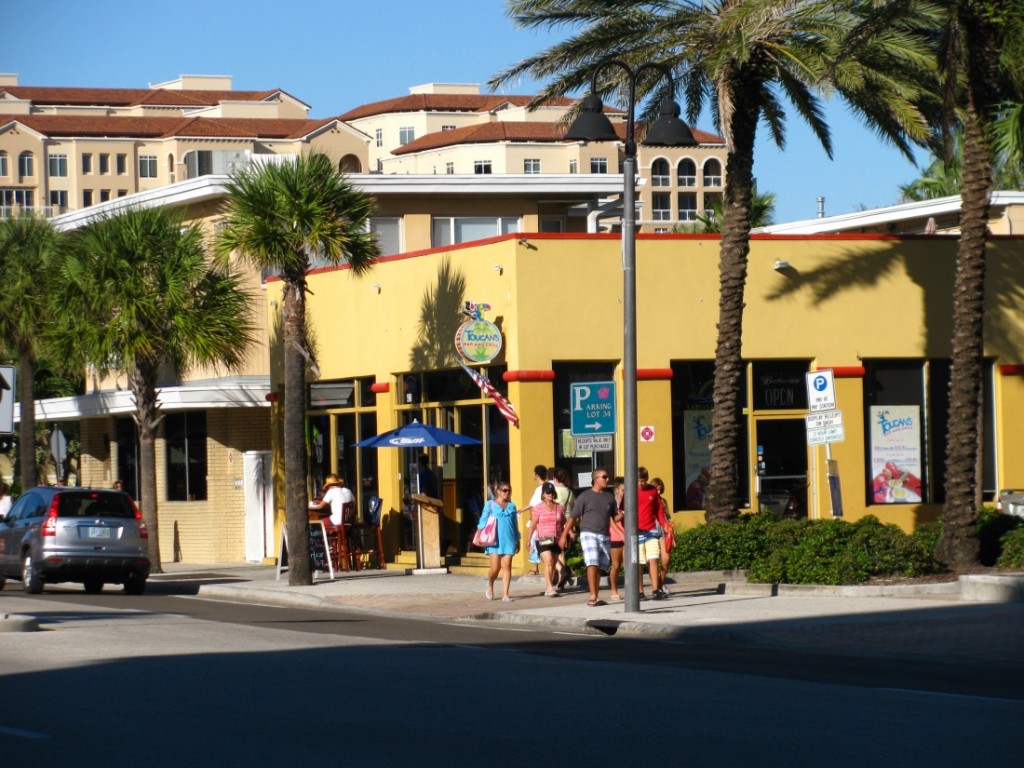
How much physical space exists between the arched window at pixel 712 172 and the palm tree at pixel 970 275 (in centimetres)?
11773

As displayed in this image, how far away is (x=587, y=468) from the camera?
1109 inches

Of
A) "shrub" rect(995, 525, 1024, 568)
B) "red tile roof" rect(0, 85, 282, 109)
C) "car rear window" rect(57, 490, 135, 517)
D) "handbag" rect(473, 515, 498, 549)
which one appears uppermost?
"red tile roof" rect(0, 85, 282, 109)

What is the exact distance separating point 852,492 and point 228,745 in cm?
2070

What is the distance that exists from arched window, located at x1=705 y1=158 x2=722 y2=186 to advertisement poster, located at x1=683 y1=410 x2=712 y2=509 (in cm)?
11328

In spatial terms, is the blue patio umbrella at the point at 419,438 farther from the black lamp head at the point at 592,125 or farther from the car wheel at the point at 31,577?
the black lamp head at the point at 592,125

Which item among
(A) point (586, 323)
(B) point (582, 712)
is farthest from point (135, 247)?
(B) point (582, 712)

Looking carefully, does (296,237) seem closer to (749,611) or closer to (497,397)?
(497,397)

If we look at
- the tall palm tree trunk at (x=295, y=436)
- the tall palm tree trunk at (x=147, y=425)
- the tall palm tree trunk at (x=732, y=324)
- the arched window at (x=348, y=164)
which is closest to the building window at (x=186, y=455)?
the tall palm tree trunk at (x=147, y=425)

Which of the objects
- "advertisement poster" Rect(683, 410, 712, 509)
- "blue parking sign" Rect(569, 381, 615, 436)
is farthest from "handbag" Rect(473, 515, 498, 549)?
"advertisement poster" Rect(683, 410, 712, 509)

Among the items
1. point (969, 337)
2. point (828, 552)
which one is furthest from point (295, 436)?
point (969, 337)

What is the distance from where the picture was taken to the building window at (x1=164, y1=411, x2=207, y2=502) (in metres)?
37.7

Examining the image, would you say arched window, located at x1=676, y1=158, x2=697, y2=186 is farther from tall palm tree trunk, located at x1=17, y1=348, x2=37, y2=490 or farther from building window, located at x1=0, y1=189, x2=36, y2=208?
tall palm tree trunk, located at x1=17, y1=348, x2=37, y2=490

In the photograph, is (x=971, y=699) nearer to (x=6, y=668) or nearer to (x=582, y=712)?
(x=582, y=712)

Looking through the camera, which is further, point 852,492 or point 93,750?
point 852,492
